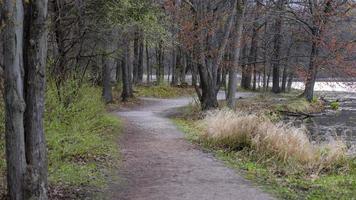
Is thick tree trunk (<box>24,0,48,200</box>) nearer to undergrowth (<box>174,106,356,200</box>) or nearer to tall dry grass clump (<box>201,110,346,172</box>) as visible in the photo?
undergrowth (<box>174,106,356,200</box>)

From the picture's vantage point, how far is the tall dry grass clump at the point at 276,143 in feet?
35.0

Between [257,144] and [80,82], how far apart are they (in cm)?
547

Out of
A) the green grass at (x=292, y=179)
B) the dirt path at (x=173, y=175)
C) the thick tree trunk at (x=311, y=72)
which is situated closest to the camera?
the dirt path at (x=173, y=175)

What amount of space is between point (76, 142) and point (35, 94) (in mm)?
5381

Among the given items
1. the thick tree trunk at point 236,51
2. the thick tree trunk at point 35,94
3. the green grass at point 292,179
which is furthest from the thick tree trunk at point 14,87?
the thick tree trunk at point 236,51

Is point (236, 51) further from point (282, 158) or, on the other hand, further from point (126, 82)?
point (126, 82)

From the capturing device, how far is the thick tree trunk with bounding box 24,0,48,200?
20.3 feet

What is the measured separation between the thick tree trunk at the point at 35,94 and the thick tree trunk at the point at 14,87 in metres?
0.12

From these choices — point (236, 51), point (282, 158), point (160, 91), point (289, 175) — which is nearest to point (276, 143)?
point (282, 158)

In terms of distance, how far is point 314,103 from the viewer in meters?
33.1

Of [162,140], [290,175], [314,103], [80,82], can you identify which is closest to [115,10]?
[80,82]

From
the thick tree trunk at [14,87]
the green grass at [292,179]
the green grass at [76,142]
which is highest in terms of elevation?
the thick tree trunk at [14,87]

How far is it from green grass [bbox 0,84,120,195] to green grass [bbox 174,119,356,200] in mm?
2729

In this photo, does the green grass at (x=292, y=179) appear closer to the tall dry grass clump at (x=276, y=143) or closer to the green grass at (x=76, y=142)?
the tall dry grass clump at (x=276, y=143)
